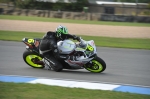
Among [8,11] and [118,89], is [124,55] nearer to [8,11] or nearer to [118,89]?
[118,89]

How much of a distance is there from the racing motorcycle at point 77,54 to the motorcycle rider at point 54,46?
9 cm

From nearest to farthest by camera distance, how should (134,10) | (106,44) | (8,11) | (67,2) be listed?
(106,44) < (8,11) < (134,10) < (67,2)

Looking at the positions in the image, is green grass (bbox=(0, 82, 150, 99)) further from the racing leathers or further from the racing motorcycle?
the racing leathers

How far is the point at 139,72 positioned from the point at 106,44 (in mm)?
7042

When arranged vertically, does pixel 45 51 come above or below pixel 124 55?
above

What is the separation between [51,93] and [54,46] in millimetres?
2912

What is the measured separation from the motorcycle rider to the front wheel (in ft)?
1.66

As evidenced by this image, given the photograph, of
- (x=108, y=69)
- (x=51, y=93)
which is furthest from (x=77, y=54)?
(x=51, y=93)

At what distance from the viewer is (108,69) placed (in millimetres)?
10531

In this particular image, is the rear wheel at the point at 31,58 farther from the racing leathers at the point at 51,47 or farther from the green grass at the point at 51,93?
the green grass at the point at 51,93

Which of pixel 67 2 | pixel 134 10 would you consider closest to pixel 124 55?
pixel 134 10

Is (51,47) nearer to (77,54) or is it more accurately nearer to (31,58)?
(77,54)

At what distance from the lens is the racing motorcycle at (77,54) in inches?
371

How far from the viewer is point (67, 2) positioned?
42.5 metres
